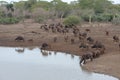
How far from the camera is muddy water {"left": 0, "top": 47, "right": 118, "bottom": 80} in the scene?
22452 mm

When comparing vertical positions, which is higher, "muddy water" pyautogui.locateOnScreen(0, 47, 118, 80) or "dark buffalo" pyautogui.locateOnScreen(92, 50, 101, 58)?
"dark buffalo" pyautogui.locateOnScreen(92, 50, 101, 58)

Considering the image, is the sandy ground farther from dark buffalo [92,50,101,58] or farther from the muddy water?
the muddy water

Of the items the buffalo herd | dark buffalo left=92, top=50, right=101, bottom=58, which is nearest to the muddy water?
the buffalo herd

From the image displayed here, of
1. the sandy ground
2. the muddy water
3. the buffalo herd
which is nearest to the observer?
the muddy water

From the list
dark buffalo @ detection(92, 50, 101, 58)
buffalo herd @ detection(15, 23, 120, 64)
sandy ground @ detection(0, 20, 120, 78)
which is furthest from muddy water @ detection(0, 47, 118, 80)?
dark buffalo @ detection(92, 50, 101, 58)

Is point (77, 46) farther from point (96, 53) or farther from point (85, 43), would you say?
point (96, 53)

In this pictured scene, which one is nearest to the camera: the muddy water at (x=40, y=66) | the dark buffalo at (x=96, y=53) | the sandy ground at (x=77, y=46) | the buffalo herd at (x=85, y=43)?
the muddy water at (x=40, y=66)

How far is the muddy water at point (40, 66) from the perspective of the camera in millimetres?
22452

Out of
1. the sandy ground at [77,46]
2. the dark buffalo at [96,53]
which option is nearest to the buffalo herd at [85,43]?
the dark buffalo at [96,53]

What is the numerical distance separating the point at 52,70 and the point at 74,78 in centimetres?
290

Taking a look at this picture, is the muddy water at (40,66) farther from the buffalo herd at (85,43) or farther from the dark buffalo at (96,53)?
the dark buffalo at (96,53)

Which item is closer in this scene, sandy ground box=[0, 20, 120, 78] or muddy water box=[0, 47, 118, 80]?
muddy water box=[0, 47, 118, 80]

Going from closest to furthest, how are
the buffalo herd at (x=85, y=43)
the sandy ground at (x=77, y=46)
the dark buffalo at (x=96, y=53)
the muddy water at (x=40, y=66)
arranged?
1. the muddy water at (x=40, y=66)
2. the sandy ground at (x=77, y=46)
3. the buffalo herd at (x=85, y=43)
4. the dark buffalo at (x=96, y=53)

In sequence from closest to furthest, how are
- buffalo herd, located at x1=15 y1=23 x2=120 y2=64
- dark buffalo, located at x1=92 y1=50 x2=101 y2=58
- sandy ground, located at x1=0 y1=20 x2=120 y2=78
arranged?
sandy ground, located at x1=0 y1=20 x2=120 y2=78 → buffalo herd, located at x1=15 y1=23 x2=120 y2=64 → dark buffalo, located at x1=92 y1=50 x2=101 y2=58
